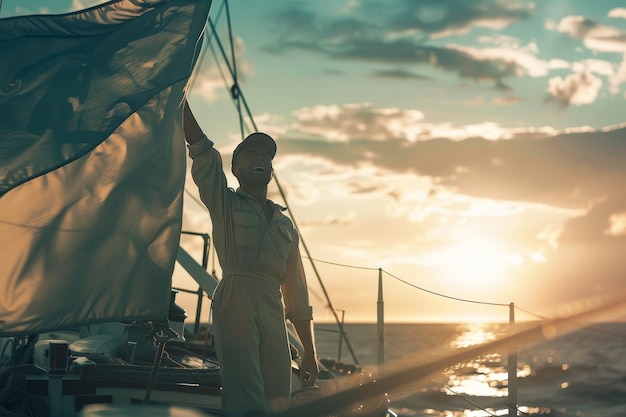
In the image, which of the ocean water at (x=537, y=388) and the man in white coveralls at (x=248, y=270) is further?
the ocean water at (x=537, y=388)

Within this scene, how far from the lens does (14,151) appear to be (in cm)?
477

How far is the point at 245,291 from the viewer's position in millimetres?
5137

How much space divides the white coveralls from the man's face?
10cm

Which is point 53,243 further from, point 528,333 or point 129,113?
point 528,333

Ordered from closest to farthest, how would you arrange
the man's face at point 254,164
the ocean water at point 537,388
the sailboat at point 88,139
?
the sailboat at point 88,139, the man's face at point 254,164, the ocean water at point 537,388

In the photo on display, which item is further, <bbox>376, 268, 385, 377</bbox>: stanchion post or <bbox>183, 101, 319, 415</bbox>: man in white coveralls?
<bbox>376, 268, 385, 377</bbox>: stanchion post

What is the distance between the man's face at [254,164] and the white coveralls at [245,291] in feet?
0.33

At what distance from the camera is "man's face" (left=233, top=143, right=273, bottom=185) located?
5320 millimetres

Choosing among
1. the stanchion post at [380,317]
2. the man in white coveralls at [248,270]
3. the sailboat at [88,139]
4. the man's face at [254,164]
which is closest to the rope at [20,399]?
the sailboat at [88,139]

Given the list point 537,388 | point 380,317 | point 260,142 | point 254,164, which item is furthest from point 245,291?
point 537,388

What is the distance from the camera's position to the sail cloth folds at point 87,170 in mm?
4715

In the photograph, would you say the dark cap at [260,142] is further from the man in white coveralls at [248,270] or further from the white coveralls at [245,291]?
the white coveralls at [245,291]

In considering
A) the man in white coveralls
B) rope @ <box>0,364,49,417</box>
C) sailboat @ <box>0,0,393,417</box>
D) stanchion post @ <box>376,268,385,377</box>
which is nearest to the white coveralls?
the man in white coveralls

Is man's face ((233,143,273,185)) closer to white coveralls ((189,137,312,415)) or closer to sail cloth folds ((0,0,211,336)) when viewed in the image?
white coveralls ((189,137,312,415))
